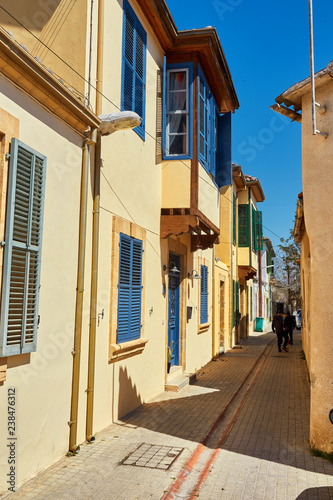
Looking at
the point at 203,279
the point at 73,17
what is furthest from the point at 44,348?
the point at 203,279

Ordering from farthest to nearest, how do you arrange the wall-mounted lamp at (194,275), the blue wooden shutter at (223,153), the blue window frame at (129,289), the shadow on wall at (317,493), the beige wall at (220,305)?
the beige wall at (220,305) → the wall-mounted lamp at (194,275) → the blue wooden shutter at (223,153) → the blue window frame at (129,289) → the shadow on wall at (317,493)

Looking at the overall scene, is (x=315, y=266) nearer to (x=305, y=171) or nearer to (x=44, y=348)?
(x=305, y=171)

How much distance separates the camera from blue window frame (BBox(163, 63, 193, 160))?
9.28m

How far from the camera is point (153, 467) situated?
5.32 metres

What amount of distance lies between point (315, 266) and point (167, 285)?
14.4 ft

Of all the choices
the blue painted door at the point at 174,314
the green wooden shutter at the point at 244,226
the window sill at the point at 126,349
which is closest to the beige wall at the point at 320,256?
the window sill at the point at 126,349

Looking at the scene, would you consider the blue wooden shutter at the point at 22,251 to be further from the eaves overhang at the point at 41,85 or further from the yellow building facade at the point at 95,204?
the eaves overhang at the point at 41,85

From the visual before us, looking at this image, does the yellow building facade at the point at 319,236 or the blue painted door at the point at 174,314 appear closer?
the yellow building facade at the point at 319,236

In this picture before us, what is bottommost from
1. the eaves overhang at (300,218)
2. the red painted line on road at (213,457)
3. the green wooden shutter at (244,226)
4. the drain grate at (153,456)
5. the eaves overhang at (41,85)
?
the red painted line on road at (213,457)

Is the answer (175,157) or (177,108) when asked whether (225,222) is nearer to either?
(177,108)

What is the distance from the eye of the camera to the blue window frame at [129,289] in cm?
727

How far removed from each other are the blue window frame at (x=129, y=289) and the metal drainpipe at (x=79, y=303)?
4.36 feet

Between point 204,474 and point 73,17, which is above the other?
point 73,17

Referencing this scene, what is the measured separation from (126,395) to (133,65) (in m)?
5.64
